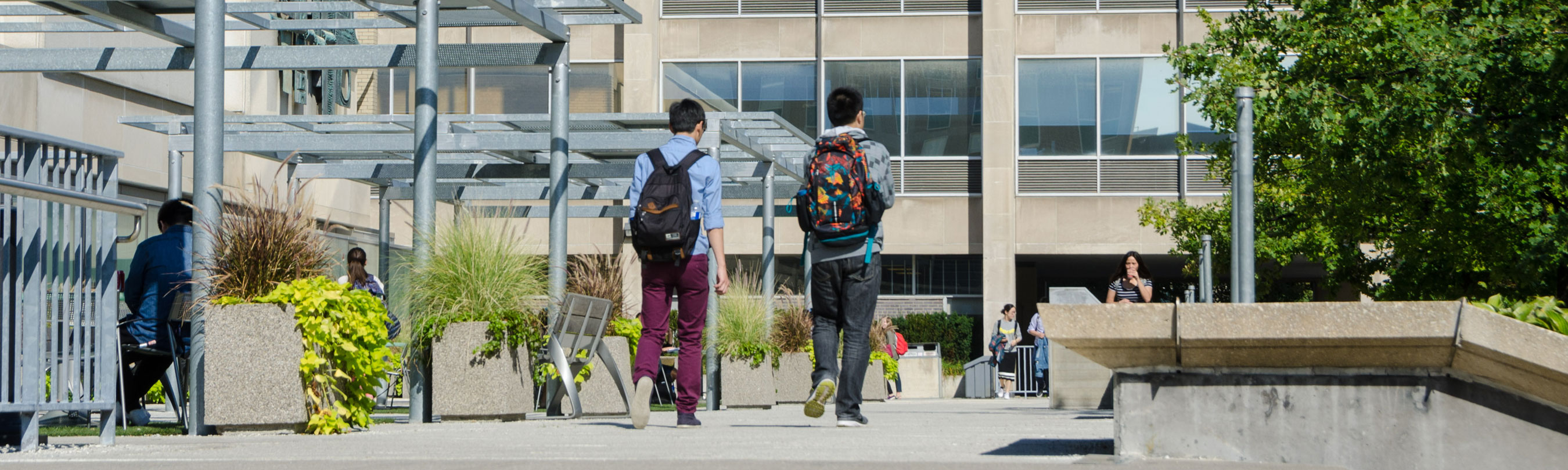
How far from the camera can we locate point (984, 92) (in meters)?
31.8

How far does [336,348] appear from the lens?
7.39 meters

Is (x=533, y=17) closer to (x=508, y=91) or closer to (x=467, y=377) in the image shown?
(x=467, y=377)

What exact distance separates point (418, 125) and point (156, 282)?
1610mm

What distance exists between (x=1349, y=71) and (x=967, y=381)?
45.6ft

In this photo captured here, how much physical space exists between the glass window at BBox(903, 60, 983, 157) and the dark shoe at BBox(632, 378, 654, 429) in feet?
81.4

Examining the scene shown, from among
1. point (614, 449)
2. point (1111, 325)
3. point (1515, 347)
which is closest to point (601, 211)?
point (614, 449)

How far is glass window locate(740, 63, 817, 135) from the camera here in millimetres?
32438

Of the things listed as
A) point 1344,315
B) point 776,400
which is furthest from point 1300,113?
point 1344,315

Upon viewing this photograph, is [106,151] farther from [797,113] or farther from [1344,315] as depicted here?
[797,113]

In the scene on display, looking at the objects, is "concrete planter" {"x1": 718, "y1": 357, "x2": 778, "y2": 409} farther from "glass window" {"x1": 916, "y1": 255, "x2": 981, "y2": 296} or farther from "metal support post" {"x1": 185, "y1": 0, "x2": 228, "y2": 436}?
"glass window" {"x1": 916, "y1": 255, "x2": 981, "y2": 296}

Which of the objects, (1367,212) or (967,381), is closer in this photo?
(1367,212)

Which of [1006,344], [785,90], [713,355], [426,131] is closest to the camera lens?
[426,131]

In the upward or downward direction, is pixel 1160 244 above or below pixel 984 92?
below

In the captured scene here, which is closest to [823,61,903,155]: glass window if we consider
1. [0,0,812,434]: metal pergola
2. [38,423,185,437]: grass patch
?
[0,0,812,434]: metal pergola
